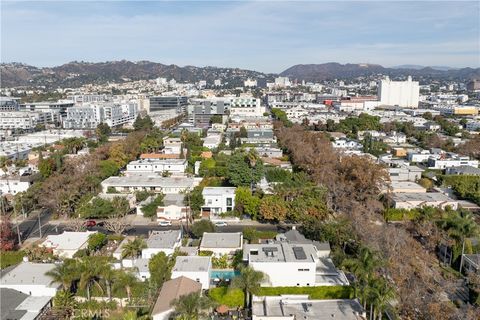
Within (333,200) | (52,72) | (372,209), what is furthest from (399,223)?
(52,72)

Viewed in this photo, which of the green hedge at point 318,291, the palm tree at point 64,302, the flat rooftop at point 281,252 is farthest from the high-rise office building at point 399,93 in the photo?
the palm tree at point 64,302

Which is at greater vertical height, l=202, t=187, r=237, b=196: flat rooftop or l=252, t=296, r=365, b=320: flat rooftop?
l=202, t=187, r=237, b=196: flat rooftop

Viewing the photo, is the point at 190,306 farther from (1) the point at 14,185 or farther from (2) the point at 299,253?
(1) the point at 14,185

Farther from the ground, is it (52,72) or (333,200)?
(52,72)

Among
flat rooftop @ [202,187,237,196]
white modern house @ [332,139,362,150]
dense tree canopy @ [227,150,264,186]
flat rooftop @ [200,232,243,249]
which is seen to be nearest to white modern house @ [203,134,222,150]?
white modern house @ [332,139,362,150]

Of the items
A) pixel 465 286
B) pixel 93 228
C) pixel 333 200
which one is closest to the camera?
pixel 465 286

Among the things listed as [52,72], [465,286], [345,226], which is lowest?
[465,286]

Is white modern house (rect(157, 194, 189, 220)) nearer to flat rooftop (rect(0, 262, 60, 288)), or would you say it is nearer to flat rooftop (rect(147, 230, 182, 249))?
flat rooftop (rect(147, 230, 182, 249))

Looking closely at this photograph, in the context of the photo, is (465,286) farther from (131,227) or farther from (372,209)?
(131,227)
